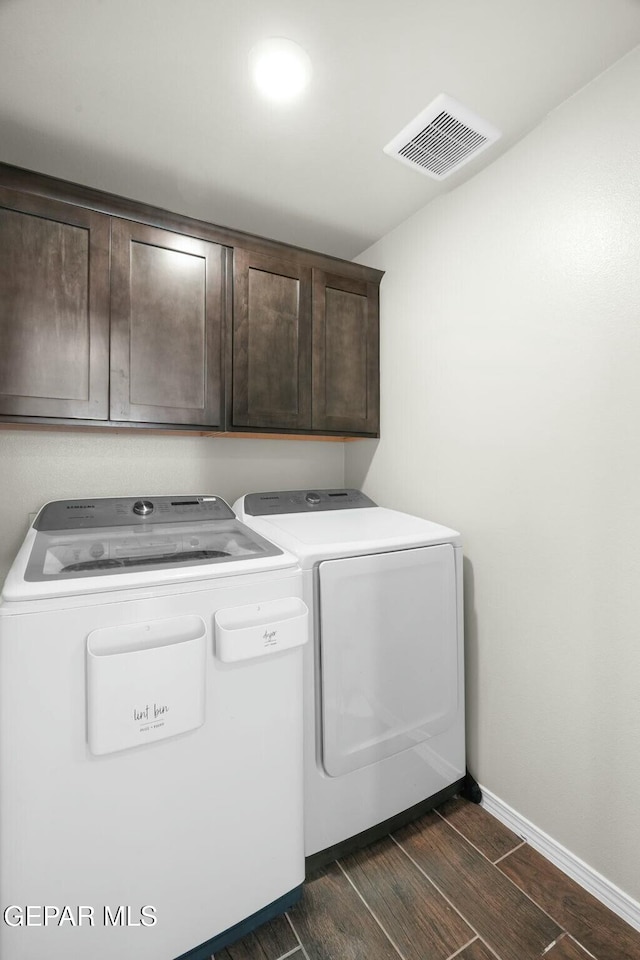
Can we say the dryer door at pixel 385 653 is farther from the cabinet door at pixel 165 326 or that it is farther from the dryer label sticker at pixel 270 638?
the cabinet door at pixel 165 326

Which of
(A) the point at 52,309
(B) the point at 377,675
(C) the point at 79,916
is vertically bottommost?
(C) the point at 79,916

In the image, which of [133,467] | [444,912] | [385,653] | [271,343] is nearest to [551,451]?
[385,653]

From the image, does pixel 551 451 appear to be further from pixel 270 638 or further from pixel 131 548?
pixel 131 548

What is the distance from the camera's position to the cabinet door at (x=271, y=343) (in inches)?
75.5

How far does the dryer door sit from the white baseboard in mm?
350

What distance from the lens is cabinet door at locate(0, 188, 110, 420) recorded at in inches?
59.7

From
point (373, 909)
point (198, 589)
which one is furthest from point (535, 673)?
point (198, 589)

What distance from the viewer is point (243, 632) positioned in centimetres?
121

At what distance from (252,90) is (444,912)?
254cm

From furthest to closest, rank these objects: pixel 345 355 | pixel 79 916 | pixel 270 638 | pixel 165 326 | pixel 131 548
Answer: pixel 345 355 < pixel 165 326 < pixel 131 548 < pixel 270 638 < pixel 79 916

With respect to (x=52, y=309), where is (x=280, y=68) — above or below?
above

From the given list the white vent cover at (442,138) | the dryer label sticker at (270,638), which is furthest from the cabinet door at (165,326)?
the dryer label sticker at (270,638)

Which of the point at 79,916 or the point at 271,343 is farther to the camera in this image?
the point at 271,343

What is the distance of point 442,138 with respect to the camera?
158 centimetres
